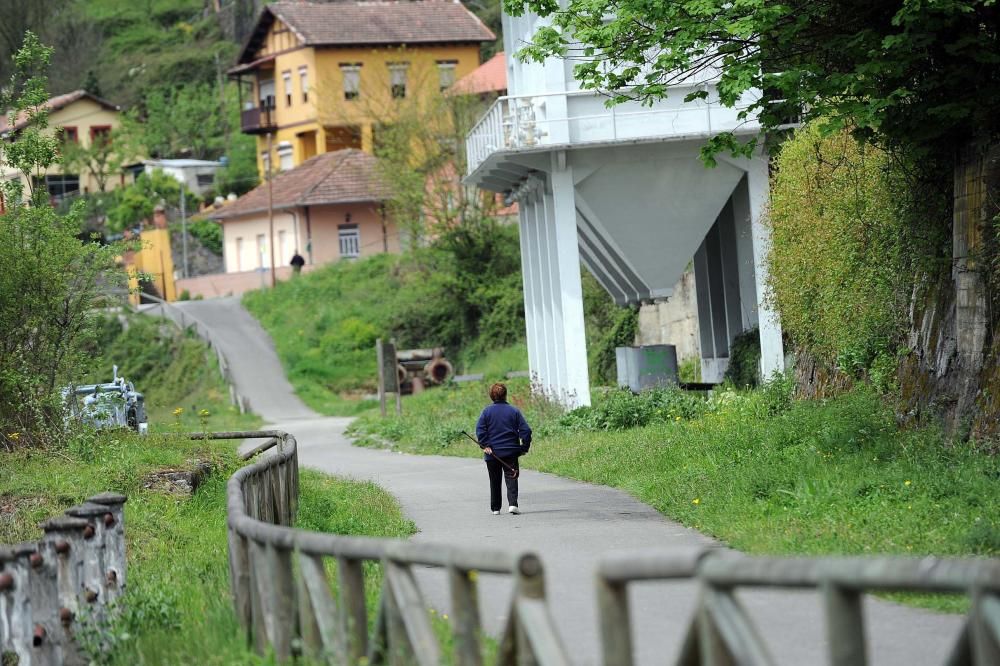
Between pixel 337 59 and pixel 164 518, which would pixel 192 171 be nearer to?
pixel 337 59

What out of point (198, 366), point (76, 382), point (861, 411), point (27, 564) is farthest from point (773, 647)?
point (198, 366)

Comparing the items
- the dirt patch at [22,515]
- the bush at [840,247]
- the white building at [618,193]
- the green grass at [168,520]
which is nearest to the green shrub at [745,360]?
the white building at [618,193]

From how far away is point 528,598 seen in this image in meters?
5.69

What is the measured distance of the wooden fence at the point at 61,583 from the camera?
8.66m

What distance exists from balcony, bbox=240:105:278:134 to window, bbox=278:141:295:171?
139 cm

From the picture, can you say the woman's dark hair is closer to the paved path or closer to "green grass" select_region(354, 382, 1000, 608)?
the paved path

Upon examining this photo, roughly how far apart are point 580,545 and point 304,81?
6141 centimetres

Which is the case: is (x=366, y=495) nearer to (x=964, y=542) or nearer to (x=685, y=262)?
(x=964, y=542)

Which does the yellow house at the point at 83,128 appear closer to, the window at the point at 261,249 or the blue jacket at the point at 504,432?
the window at the point at 261,249

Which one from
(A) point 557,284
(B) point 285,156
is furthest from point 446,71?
(A) point 557,284

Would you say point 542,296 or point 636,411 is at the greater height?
point 542,296

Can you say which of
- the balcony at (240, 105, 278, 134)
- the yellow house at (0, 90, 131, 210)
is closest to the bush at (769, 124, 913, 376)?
the balcony at (240, 105, 278, 134)

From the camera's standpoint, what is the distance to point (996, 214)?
14.7 meters

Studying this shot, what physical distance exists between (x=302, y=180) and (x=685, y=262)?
3815cm
